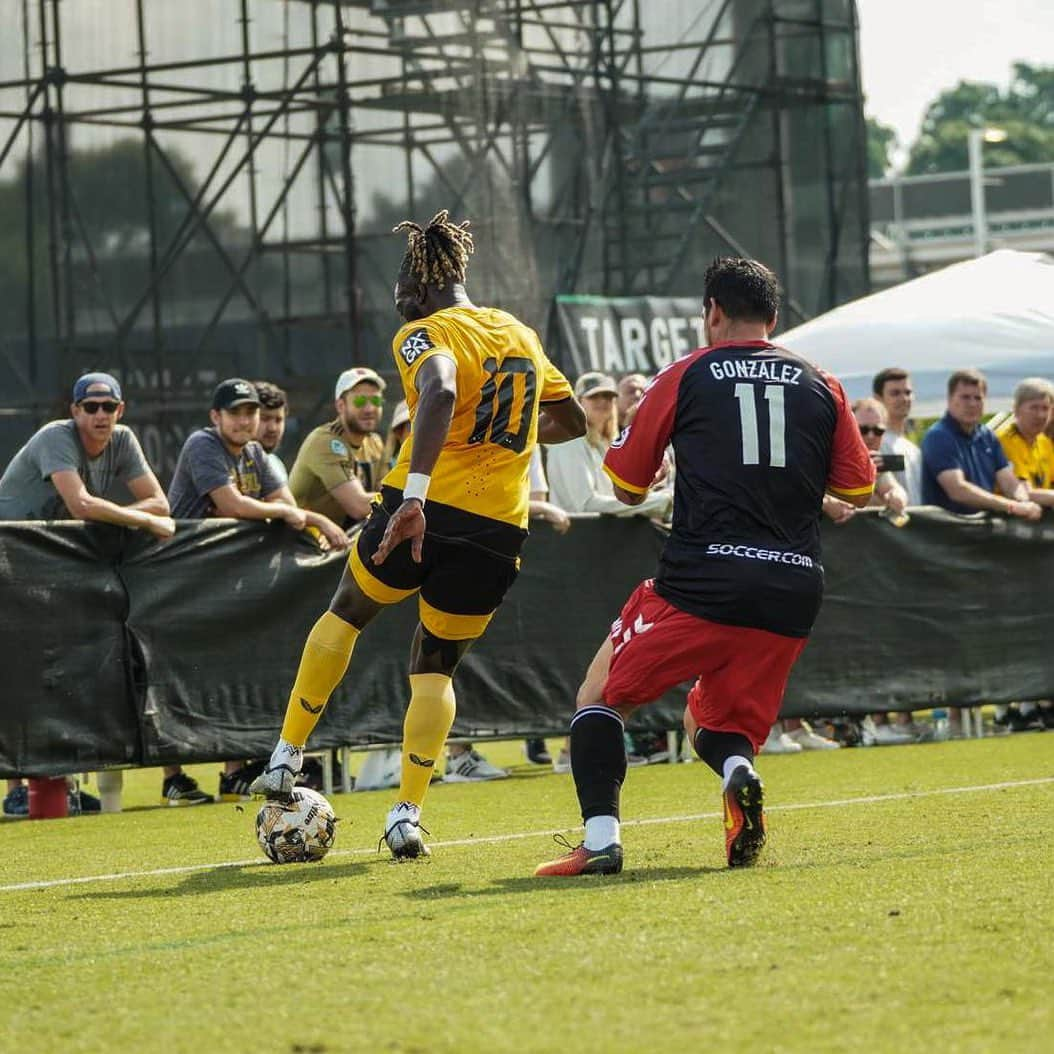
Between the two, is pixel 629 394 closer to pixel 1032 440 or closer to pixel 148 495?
pixel 1032 440

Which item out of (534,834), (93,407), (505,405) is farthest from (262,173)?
(505,405)

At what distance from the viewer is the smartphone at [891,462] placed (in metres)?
12.3

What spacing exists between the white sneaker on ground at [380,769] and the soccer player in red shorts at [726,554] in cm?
480

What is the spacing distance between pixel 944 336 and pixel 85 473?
7.64 metres

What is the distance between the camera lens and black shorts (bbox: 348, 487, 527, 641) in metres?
7.32

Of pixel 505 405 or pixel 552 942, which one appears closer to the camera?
pixel 552 942

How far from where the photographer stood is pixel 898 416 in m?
13.9

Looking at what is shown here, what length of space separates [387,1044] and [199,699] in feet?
22.6

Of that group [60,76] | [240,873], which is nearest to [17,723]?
[240,873]

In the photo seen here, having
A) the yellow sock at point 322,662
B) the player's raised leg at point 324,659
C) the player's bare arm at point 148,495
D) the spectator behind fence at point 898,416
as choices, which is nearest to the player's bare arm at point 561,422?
the player's raised leg at point 324,659

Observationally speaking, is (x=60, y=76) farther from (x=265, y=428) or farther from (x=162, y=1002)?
(x=162, y=1002)

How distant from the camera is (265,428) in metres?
12.1

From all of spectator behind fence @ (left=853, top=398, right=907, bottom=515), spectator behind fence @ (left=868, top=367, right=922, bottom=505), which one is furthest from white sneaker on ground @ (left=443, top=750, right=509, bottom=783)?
spectator behind fence @ (left=868, top=367, right=922, bottom=505)

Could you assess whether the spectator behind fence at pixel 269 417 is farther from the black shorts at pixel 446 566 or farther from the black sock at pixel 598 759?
the black sock at pixel 598 759
